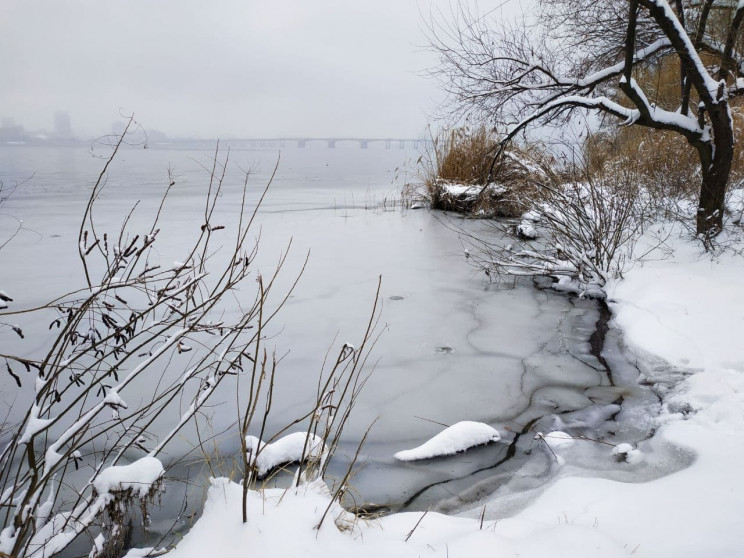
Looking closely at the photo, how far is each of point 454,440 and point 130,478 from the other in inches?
52.1

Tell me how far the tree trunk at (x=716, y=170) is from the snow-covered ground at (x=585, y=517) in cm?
261

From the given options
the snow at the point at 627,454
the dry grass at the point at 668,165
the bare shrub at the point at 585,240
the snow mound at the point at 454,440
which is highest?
the dry grass at the point at 668,165

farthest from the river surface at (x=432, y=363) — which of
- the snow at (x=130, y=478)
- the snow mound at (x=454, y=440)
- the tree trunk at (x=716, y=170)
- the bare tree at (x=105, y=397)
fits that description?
the tree trunk at (x=716, y=170)

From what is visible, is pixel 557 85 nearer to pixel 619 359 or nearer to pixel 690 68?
pixel 690 68

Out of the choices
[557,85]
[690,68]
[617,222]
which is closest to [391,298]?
[617,222]

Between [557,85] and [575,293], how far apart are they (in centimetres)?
227

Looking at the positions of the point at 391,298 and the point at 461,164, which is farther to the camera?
the point at 461,164

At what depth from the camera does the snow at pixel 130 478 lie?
1.36 metres

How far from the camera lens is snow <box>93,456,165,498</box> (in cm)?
136

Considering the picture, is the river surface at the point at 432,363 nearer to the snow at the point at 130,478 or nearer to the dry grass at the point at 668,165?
the snow at the point at 130,478

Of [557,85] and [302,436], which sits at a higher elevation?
[557,85]

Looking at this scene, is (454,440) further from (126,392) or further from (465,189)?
(465,189)

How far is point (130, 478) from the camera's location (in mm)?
1399

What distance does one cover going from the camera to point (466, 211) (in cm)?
923
